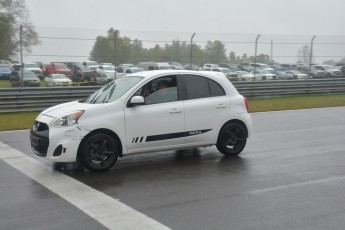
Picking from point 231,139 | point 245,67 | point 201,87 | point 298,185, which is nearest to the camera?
point 298,185

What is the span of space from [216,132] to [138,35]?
12.1m

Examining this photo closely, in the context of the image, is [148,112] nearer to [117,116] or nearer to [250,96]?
[117,116]

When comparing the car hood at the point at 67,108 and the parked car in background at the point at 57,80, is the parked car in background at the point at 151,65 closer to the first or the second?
the parked car in background at the point at 57,80

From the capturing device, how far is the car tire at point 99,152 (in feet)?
24.7

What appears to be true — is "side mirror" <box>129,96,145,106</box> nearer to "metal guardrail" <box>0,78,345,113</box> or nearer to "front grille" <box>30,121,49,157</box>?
"front grille" <box>30,121,49,157</box>

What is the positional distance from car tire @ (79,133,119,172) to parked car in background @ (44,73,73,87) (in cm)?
1043

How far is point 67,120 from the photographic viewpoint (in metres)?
7.51

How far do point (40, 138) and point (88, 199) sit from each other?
1992 mm

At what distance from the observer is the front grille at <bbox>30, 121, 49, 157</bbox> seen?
7520 mm

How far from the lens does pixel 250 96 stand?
70.5ft

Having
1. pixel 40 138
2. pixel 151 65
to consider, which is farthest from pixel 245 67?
pixel 40 138

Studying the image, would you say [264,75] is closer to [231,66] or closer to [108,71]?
[231,66]

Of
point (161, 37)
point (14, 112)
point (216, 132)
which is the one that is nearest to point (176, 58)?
point (161, 37)

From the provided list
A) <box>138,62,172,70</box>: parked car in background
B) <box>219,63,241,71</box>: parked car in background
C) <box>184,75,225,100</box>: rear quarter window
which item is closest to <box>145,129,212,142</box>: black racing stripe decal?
<box>184,75,225,100</box>: rear quarter window
